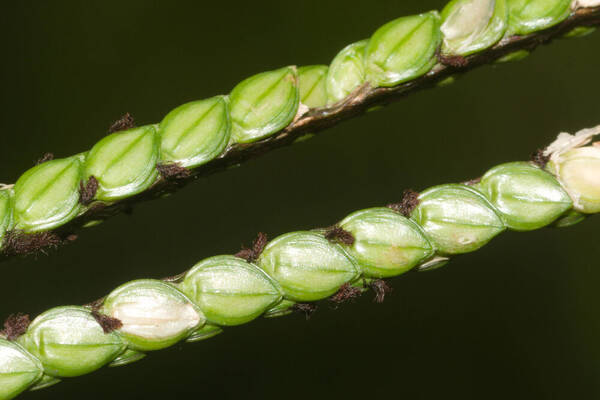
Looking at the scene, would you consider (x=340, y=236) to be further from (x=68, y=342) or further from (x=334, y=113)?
(x=68, y=342)

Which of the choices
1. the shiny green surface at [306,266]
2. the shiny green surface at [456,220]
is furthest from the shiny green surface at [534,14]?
the shiny green surface at [306,266]

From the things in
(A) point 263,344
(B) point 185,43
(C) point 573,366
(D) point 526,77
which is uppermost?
(B) point 185,43

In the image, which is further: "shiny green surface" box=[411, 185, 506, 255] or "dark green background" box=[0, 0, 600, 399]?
"dark green background" box=[0, 0, 600, 399]

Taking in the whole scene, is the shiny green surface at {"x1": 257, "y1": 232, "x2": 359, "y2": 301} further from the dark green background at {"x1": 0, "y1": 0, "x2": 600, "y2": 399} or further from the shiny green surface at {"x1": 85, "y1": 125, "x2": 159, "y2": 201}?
the dark green background at {"x1": 0, "y1": 0, "x2": 600, "y2": 399}

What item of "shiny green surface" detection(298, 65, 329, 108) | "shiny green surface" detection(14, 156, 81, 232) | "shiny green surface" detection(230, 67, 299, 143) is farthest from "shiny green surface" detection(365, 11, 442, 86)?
"shiny green surface" detection(14, 156, 81, 232)

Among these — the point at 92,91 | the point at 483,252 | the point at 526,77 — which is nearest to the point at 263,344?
the point at 483,252

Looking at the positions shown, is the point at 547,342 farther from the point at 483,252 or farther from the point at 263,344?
the point at 263,344
